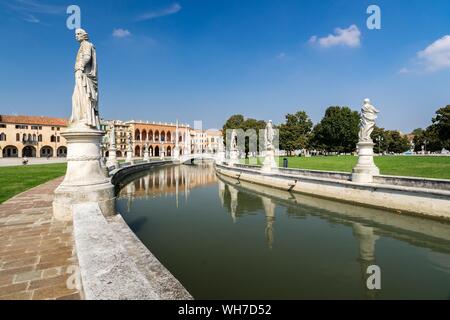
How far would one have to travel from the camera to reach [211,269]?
5695 millimetres

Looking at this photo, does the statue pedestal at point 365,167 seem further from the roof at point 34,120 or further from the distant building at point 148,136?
the roof at point 34,120

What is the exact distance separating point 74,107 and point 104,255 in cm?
518

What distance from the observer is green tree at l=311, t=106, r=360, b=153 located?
187 ft

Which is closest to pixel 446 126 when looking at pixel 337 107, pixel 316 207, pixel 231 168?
pixel 337 107

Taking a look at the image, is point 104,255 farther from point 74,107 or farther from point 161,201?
point 161,201

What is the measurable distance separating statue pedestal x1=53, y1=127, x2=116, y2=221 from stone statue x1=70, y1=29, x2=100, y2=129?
0.35 meters

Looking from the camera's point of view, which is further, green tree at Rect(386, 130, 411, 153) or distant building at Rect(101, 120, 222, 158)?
green tree at Rect(386, 130, 411, 153)

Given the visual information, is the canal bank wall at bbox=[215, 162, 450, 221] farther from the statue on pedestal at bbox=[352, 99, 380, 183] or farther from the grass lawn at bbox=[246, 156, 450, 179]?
the grass lawn at bbox=[246, 156, 450, 179]

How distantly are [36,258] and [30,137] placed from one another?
76370mm

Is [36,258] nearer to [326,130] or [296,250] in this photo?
[296,250]

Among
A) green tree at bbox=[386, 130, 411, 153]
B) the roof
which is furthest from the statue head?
green tree at bbox=[386, 130, 411, 153]

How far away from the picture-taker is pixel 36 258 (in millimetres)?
4023

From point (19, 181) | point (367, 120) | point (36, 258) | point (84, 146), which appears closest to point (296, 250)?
point (36, 258)

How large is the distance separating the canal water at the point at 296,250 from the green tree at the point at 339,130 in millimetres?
49249
